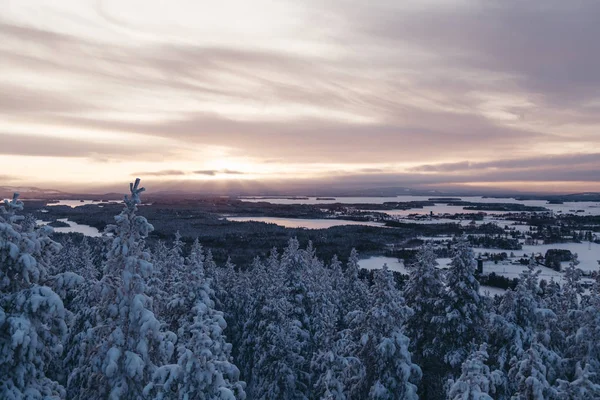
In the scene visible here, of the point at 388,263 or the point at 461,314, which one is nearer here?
the point at 461,314

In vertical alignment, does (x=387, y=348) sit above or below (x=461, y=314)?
below

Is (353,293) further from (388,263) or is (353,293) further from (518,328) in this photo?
(388,263)

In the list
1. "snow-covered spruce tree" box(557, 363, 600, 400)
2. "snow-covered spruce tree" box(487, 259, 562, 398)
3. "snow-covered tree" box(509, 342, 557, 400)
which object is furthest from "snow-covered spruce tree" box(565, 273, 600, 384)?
"snow-covered spruce tree" box(557, 363, 600, 400)

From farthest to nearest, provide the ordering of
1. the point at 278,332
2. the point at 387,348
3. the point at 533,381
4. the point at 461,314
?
1. the point at 278,332
2. the point at 461,314
3. the point at 387,348
4. the point at 533,381

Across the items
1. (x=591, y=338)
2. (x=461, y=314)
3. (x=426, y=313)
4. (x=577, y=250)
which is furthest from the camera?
(x=577, y=250)

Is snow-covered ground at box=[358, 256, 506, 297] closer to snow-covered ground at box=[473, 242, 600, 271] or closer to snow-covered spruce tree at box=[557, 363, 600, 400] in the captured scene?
snow-covered ground at box=[473, 242, 600, 271]

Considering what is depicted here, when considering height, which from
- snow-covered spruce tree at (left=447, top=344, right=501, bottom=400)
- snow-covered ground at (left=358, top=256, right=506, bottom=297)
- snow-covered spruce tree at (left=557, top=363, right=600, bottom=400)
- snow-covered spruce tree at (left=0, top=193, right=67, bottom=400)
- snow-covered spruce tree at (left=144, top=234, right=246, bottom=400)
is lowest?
snow-covered ground at (left=358, top=256, right=506, bottom=297)

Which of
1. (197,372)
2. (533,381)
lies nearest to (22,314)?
(197,372)
